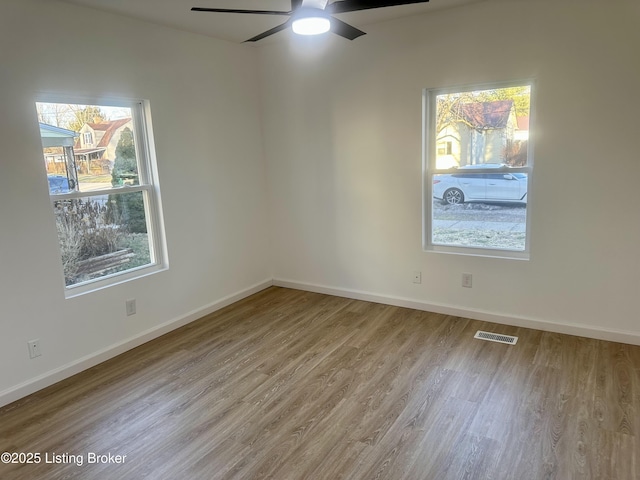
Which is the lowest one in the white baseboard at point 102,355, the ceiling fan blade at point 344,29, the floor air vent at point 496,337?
the floor air vent at point 496,337

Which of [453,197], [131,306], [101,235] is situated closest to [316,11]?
[453,197]

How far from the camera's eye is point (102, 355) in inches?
133

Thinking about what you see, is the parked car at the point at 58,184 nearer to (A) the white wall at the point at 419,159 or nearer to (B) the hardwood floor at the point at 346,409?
(B) the hardwood floor at the point at 346,409

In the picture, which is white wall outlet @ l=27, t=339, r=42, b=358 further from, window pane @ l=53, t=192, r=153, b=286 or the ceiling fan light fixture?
the ceiling fan light fixture

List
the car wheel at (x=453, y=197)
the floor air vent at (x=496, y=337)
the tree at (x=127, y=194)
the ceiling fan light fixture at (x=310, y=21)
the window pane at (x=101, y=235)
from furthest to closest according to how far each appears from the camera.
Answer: the car wheel at (x=453, y=197)
the tree at (x=127, y=194)
the floor air vent at (x=496, y=337)
the window pane at (x=101, y=235)
the ceiling fan light fixture at (x=310, y=21)

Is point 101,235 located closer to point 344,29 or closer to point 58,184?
point 58,184

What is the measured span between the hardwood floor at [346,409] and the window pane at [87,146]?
1389 millimetres

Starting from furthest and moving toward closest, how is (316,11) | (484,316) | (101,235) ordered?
(484,316)
(101,235)
(316,11)

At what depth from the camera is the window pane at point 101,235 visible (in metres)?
3.23

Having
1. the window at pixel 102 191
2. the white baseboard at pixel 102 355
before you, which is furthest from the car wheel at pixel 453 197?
the window at pixel 102 191

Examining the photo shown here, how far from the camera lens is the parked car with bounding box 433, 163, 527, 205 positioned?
11.7 ft

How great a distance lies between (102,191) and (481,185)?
3.07 metres

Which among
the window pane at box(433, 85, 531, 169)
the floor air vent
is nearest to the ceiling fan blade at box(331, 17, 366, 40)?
the window pane at box(433, 85, 531, 169)

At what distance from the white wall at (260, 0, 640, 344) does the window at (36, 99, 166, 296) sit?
4.86 feet
